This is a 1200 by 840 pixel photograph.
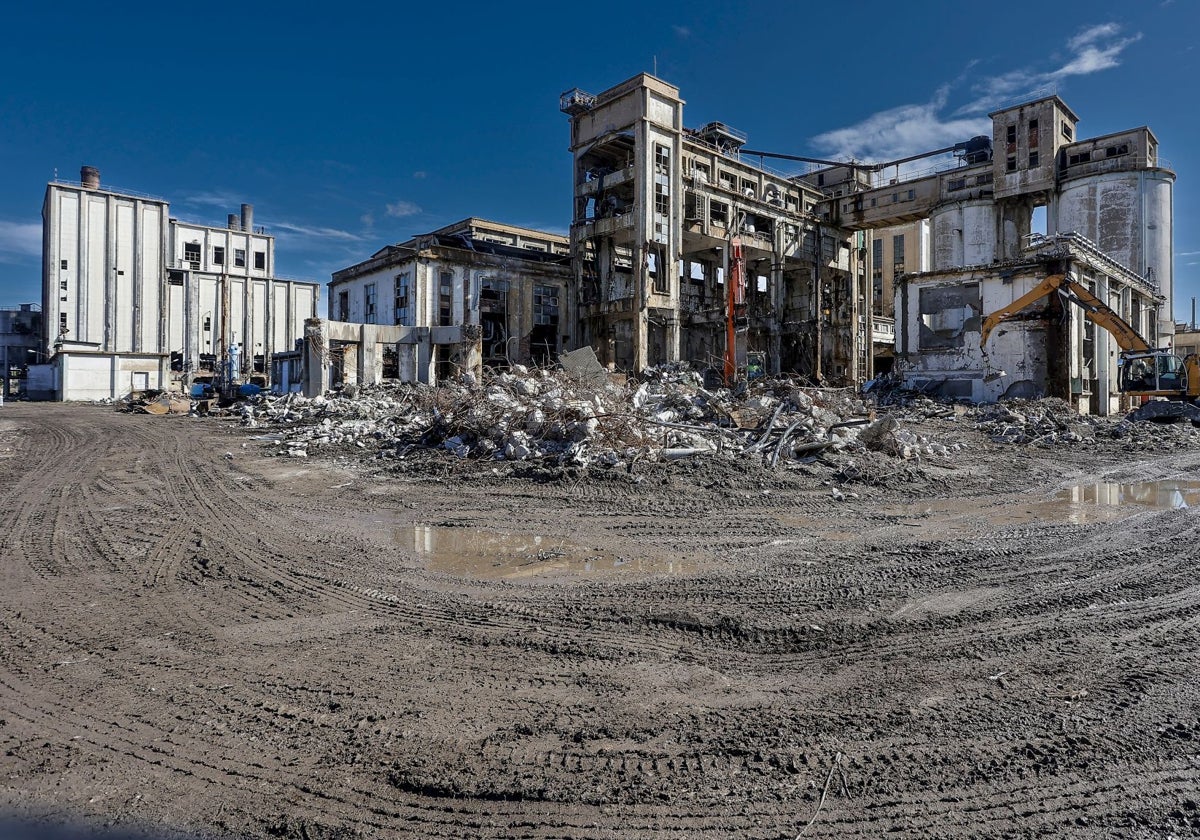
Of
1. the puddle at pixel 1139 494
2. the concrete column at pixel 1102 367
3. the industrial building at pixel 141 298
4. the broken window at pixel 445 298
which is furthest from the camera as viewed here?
the industrial building at pixel 141 298

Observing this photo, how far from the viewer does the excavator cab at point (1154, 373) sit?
22.6m

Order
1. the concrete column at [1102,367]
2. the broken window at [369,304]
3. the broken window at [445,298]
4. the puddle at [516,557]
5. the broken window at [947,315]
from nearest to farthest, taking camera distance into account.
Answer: the puddle at [516,557]
the concrete column at [1102,367]
the broken window at [947,315]
the broken window at [445,298]
the broken window at [369,304]

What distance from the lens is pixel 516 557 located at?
6535 mm

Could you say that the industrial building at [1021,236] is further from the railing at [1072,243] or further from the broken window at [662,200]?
the broken window at [662,200]

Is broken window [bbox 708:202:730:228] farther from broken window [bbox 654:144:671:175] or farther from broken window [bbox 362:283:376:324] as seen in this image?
broken window [bbox 362:283:376:324]

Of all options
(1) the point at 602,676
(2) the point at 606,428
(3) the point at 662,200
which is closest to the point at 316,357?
(3) the point at 662,200

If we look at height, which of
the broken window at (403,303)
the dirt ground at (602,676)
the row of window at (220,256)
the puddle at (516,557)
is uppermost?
the row of window at (220,256)

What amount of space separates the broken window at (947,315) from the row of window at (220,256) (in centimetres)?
5551

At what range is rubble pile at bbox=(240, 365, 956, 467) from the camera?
11.8 meters

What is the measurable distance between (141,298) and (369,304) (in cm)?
2494

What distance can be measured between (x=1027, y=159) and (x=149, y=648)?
51002mm

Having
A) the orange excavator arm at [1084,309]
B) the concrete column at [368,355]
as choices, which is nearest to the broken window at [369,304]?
the concrete column at [368,355]

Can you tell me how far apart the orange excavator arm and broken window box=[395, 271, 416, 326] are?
26.3 m

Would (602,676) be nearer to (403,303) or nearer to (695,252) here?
(403,303)
